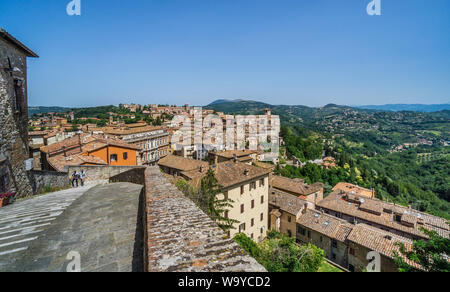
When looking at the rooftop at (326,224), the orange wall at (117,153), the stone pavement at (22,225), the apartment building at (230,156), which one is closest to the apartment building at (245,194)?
the rooftop at (326,224)

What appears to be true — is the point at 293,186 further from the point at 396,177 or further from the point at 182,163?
the point at 396,177

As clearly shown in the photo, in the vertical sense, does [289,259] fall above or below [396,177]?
above

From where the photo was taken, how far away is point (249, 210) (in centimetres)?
2417

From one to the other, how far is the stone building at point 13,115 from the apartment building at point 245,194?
13.2 metres

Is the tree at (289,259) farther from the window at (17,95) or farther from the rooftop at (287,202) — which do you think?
the window at (17,95)

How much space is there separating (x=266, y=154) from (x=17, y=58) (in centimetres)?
5134

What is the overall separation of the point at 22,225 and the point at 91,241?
205 centimetres

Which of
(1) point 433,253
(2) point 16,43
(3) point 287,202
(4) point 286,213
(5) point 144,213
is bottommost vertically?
(4) point 286,213

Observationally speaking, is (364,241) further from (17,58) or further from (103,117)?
(103,117)

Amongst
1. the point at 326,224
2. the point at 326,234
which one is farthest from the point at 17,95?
the point at 326,224

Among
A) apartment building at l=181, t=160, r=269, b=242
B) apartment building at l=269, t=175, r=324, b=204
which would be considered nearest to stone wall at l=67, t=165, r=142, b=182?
apartment building at l=181, t=160, r=269, b=242

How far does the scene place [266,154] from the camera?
56.3 metres
